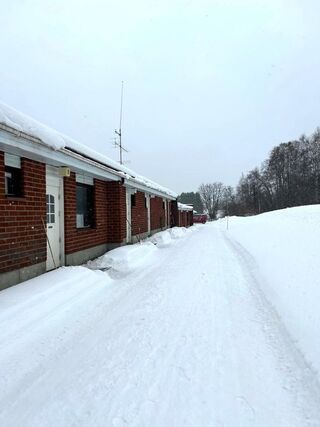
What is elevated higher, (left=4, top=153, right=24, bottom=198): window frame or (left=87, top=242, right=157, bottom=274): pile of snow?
(left=4, top=153, right=24, bottom=198): window frame

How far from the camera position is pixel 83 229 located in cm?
1097

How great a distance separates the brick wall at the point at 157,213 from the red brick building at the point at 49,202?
711cm

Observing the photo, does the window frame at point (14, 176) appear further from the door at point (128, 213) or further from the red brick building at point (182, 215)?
the red brick building at point (182, 215)

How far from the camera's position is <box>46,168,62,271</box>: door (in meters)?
8.79

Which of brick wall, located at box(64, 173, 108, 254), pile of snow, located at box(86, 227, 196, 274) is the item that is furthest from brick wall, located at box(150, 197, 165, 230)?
pile of snow, located at box(86, 227, 196, 274)

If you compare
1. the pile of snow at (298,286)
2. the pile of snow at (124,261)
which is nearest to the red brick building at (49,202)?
the pile of snow at (124,261)

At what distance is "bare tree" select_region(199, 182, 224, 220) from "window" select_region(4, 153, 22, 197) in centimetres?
11469

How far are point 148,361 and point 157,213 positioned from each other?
1973 cm

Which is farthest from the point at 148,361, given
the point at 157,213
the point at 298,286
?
the point at 157,213

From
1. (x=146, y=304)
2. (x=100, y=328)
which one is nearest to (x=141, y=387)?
(x=100, y=328)

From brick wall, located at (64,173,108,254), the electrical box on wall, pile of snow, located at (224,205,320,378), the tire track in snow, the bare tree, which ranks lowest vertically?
the tire track in snow

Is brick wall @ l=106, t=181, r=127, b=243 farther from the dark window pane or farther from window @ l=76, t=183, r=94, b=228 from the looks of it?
the dark window pane

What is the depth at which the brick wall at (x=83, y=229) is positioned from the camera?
31.7 ft

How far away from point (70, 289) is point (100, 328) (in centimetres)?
184
